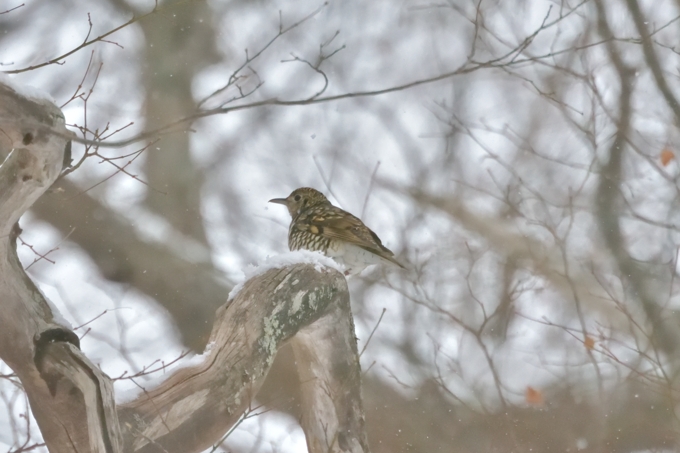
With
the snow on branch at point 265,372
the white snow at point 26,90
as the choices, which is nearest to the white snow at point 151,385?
the snow on branch at point 265,372

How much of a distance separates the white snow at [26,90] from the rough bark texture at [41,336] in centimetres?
1

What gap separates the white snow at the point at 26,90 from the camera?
5.75 feet

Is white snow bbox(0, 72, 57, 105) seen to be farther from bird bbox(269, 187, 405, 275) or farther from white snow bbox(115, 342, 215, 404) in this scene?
bird bbox(269, 187, 405, 275)

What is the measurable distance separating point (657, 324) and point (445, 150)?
7.37ft

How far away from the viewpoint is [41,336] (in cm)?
180

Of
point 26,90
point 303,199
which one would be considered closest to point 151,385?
point 26,90

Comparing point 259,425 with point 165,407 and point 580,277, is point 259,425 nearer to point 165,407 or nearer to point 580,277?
point 165,407

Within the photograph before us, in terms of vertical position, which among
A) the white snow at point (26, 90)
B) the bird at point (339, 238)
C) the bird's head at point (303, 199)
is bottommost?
the white snow at point (26, 90)

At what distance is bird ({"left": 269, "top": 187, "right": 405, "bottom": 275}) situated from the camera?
3.40 meters

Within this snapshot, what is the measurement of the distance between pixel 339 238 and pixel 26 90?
1965 millimetres

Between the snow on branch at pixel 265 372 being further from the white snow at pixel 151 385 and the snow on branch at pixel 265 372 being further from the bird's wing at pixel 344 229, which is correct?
the bird's wing at pixel 344 229

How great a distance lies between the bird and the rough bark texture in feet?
5.51

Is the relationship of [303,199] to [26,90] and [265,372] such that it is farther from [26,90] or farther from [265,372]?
[26,90]

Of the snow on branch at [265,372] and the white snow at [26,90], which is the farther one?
the snow on branch at [265,372]
